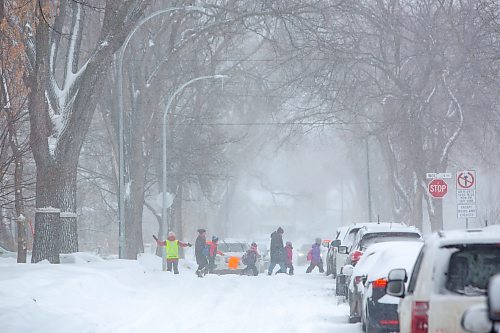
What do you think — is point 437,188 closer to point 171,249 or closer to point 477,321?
point 171,249

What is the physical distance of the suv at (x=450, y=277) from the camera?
8.22 metres

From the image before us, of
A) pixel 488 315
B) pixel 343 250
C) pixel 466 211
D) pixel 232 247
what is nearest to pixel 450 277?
pixel 488 315

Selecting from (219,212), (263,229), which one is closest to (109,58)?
(219,212)

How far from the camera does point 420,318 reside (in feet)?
28.1

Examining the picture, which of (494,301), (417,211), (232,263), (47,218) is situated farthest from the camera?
(417,211)

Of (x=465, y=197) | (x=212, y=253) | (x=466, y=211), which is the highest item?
(x=465, y=197)

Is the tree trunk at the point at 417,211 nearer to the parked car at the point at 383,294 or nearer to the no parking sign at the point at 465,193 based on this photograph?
the no parking sign at the point at 465,193

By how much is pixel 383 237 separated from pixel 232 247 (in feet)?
72.2

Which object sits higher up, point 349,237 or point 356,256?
point 349,237

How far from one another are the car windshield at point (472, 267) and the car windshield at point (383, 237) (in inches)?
506

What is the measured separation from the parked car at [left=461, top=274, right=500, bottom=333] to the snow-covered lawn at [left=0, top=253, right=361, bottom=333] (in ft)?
31.4

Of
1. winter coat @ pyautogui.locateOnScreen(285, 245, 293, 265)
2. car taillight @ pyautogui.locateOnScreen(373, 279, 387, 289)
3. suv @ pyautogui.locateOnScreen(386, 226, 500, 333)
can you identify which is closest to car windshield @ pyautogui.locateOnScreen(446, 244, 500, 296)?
suv @ pyautogui.locateOnScreen(386, 226, 500, 333)

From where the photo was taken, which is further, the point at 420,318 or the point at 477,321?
the point at 420,318

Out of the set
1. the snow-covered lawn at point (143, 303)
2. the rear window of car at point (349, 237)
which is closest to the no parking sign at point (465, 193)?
the rear window of car at point (349, 237)
